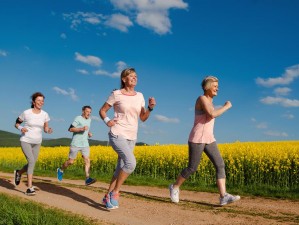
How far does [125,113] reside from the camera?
7.04 m

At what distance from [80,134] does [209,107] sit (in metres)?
5.91

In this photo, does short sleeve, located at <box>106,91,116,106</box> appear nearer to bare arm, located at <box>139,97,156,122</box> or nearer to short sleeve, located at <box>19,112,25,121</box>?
bare arm, located at <box>139,97,156,122</box>

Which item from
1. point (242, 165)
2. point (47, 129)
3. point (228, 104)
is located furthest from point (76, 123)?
point (242, 165)

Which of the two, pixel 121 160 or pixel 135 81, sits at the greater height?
pixel 135 81

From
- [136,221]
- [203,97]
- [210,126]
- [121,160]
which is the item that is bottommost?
[136,221]

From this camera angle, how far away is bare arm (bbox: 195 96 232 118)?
7.25 m

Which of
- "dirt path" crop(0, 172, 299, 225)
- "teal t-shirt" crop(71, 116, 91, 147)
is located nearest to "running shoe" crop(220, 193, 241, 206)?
"dirt path" crop(0, 172, 299, 225)

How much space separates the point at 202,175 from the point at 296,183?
3.60 meters

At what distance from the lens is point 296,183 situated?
43.8ft

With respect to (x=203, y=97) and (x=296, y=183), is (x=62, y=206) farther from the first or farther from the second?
(x=296, y=183)

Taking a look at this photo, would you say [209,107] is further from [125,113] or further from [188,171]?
[125,113]

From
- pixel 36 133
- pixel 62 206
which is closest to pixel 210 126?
pixel 62 206

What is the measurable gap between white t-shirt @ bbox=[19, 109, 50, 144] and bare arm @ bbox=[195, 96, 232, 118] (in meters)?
4.45

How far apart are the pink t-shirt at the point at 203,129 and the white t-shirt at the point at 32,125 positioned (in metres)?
4.30
